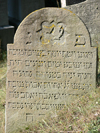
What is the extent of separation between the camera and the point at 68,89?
3455mm

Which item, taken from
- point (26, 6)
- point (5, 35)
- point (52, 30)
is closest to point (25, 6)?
point (26, 6)

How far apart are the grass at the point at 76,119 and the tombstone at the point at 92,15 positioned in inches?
129

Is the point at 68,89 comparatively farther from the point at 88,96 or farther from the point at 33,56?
the point at 33,56

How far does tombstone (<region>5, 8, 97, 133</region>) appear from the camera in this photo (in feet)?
10.8

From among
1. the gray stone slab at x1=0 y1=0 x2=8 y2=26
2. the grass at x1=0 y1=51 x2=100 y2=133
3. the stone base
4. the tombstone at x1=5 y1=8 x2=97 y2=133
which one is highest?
the gray stone slab at x1=0 y1=0 x2=8 y2=26

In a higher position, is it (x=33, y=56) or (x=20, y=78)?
(x=33, y=56)

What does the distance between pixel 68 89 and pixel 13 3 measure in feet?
25.0

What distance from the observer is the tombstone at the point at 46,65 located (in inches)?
129

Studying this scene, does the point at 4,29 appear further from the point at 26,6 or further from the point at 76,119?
the point at 76,119

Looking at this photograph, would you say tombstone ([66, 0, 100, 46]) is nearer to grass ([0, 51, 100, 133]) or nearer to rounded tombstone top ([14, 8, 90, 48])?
rounded tombstone top ([14, 8, 90, 48])

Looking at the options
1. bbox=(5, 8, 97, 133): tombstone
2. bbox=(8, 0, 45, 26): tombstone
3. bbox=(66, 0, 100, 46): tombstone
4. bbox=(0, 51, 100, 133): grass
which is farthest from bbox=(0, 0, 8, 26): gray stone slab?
bbox=(0, 51, 100, 133): grass

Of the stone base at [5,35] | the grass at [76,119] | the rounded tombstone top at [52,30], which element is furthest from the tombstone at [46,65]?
the stone base at [5,35]

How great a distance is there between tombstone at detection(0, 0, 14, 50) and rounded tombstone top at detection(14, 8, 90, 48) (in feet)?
15.6

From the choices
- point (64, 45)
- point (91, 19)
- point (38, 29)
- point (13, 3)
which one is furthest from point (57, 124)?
point (13, 3)
